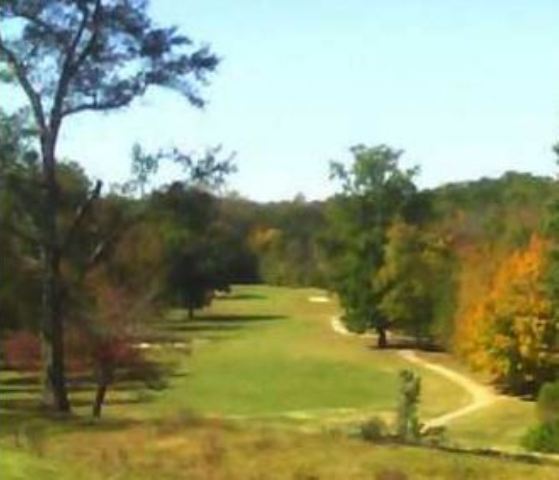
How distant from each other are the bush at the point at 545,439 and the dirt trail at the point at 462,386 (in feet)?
41.5

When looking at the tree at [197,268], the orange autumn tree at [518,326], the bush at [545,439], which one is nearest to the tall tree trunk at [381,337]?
the tree at [197,268]

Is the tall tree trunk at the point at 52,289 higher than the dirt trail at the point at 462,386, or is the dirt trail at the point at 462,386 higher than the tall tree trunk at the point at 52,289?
the tall tree trunk at the point at 52,289

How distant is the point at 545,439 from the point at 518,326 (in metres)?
25.0

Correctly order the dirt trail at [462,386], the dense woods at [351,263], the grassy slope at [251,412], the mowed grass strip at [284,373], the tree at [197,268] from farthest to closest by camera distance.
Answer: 1. the tree at [197,268]
2. the mowed grass strip at [284,373]
3. the dirt trail at [462,386]
4. the dense woods at [351,263]
5. the grassy slope at [251,412]

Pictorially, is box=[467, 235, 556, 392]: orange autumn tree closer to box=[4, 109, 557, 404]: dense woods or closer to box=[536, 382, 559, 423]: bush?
box=[4, 109, 557, 404]: dense woods

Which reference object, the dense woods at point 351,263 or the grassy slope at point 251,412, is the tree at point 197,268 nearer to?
the dense woods at point 351,263

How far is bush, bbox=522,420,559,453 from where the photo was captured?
1048 inches

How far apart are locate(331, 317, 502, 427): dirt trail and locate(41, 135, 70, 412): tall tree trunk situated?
67.9ft

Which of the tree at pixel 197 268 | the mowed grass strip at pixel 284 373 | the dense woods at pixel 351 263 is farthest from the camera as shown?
the tree at pixel 197 268

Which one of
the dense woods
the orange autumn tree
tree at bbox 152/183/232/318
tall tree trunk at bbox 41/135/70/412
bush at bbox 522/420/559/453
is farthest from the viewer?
tree at bbox 152/183/232/318

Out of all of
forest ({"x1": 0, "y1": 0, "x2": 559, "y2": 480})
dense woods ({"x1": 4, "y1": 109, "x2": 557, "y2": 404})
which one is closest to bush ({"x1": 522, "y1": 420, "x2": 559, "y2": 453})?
forest ({"x1": 0, "y1": 0, "x2": 559, "y2": 480})

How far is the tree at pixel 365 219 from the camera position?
7188 cm

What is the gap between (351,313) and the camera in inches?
2896

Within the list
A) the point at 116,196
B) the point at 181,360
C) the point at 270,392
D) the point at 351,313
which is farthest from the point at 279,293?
the point at 116,196
